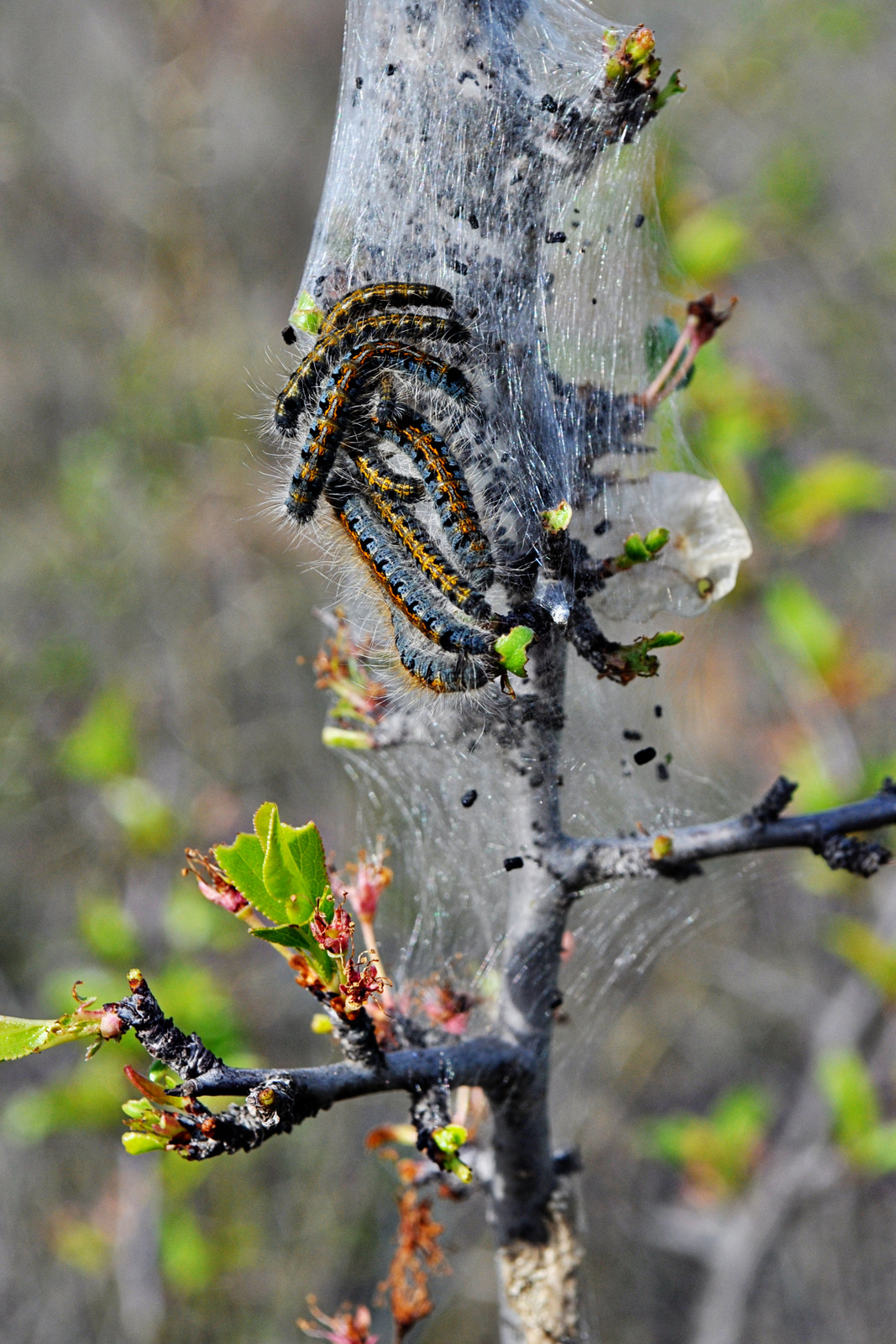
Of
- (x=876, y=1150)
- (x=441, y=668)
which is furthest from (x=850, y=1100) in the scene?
(x=441, y=668)

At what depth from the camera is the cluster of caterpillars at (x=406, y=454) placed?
5.94 ft

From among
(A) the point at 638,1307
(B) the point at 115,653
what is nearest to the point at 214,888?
(B) the point at 115,653

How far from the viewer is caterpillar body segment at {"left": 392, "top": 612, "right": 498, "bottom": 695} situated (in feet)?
5.62

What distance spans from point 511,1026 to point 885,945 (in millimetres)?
2882

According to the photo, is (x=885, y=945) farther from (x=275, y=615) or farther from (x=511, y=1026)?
(x=275, y=615)

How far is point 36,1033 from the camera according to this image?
1.28 meters

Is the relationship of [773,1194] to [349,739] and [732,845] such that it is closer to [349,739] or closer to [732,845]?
[732,845]

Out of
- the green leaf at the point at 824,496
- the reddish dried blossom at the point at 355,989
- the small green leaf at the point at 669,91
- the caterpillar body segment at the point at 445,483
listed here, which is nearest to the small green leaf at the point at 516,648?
the caterpillar body segment at the point at 445,483

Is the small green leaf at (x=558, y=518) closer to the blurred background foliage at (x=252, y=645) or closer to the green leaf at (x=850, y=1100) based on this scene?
the blurred background foliage at (x=252, y=645)

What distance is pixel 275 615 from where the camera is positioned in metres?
7.07

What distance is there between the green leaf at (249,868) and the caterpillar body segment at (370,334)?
1.03 metres

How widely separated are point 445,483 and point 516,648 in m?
0.57

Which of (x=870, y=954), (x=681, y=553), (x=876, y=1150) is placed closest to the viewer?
(x=681, y=553)

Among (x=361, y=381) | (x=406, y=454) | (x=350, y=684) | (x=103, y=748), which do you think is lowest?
(x=350, y=684)
